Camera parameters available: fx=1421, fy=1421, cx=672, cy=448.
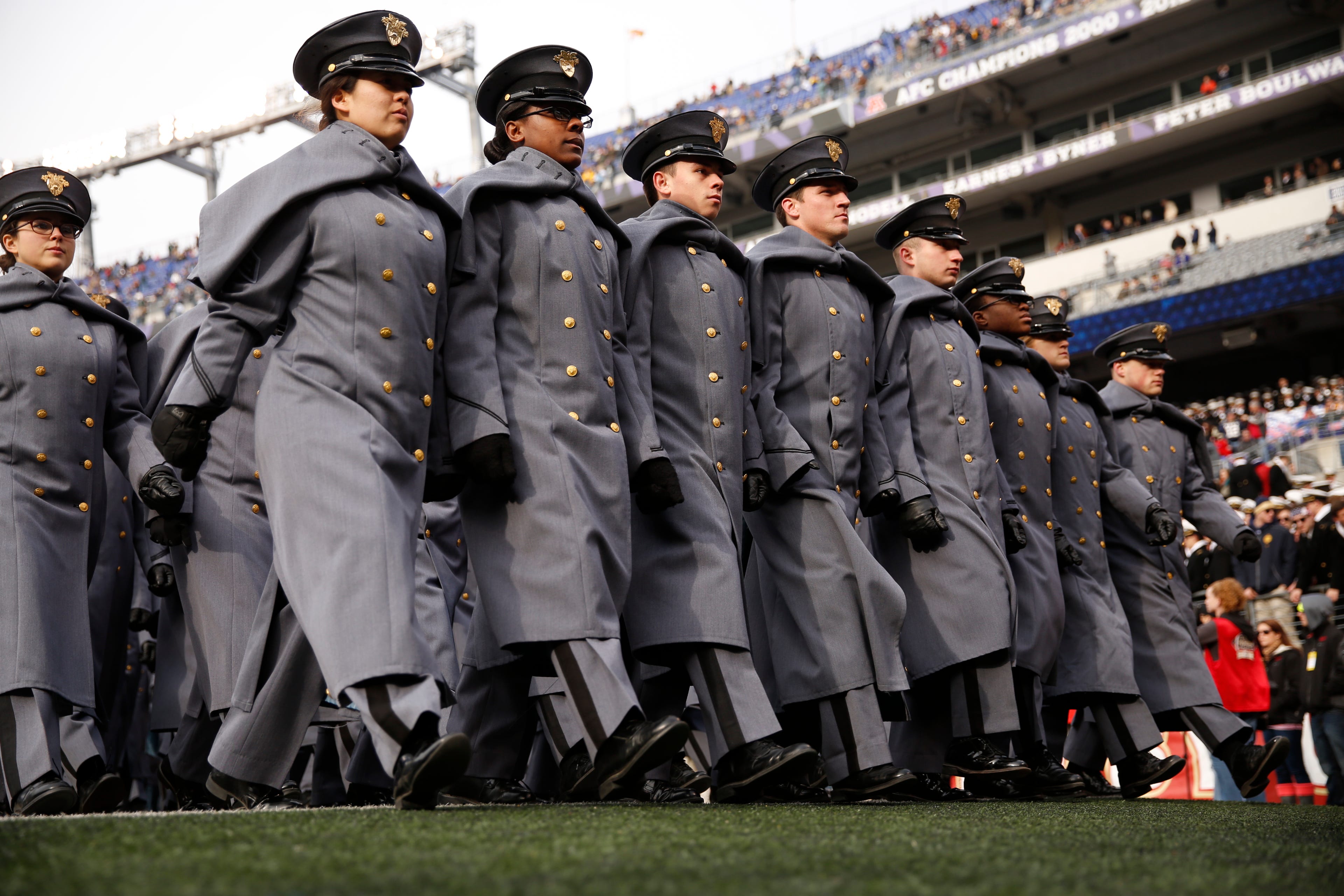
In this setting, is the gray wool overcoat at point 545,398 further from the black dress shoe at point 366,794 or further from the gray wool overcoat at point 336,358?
the black dress shoe at point 366,794

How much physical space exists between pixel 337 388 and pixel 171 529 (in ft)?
6.10

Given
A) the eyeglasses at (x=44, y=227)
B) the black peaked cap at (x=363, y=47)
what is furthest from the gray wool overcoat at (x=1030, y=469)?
the eyeglasses at (x=44, y=227)

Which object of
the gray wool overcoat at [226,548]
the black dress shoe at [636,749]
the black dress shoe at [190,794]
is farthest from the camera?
the black dress shoe at [190,794]

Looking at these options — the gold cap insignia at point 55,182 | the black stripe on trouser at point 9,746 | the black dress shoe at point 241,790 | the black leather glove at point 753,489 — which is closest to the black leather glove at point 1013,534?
the black leather glove at point 753,489

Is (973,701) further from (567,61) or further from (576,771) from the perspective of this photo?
(567,61)

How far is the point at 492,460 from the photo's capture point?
402 cm

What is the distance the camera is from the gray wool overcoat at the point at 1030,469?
6430mm

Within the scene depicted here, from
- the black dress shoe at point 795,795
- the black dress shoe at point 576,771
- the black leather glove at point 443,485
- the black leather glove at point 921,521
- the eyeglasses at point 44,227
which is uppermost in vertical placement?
the eyeglasses at point 44,227

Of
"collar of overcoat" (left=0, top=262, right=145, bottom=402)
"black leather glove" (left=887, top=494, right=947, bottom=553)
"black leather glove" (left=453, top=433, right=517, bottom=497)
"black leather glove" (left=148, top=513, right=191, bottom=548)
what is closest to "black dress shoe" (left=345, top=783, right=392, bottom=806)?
"black leather glove" (left=148, top=513, right=191, bottom=548)

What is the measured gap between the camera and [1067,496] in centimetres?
733

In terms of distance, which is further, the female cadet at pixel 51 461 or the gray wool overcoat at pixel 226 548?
the gray wool overcoat at pixel 226 548

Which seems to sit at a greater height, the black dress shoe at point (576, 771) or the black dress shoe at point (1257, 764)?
the black dress shoe at point (576, 771)

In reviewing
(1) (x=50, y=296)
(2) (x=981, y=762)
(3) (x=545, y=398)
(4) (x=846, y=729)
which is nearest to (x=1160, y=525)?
(2) (x=981, y=762)

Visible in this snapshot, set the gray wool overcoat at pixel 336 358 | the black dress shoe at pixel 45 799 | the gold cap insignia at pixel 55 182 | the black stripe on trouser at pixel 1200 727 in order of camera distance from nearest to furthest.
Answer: the gray wool overcoat at pixel 336 358
the black dress shoe at pixel 45 799
the gold cap insignia at pixel 55 182
the black stripe on trouser at pixel 1200 727
